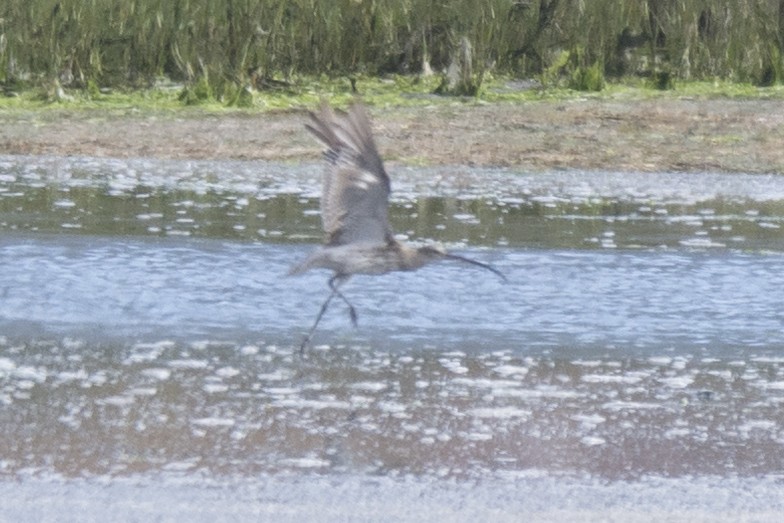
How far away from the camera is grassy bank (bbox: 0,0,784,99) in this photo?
615 inches

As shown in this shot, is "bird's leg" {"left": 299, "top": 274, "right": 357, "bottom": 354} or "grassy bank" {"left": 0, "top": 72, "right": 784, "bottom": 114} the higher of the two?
"bird's leg" {"left": 299, "top": 274, "right": 357, "bottom": 354}

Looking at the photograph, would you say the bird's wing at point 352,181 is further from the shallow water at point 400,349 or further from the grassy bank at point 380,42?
the grassy bank at point 380,42

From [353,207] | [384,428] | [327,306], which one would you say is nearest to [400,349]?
[353,207]

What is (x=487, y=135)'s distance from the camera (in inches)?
525

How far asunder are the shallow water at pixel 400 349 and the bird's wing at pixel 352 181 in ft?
1.21

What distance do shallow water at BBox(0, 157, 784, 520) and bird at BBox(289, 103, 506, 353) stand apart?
24 centimetres

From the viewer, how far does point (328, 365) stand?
6023 mm

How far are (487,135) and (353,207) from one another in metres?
6.77

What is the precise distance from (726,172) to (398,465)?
7892mm

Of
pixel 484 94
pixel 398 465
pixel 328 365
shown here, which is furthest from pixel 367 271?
pixel 484 94

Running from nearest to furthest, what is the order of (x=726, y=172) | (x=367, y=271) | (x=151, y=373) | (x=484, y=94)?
(x=151, y=373)
(x=367, y=271)
(x=726, y=172)
(x=484, y=94)

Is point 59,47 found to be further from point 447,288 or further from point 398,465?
point 398,465

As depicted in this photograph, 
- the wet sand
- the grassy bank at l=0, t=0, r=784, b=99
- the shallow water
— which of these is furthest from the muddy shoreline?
the wet sand

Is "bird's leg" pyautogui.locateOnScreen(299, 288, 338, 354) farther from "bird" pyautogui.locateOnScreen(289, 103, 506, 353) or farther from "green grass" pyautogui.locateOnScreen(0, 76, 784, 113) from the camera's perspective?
"green grass" pyautogui.locateOnScreen(0, 76, 784, 113)
